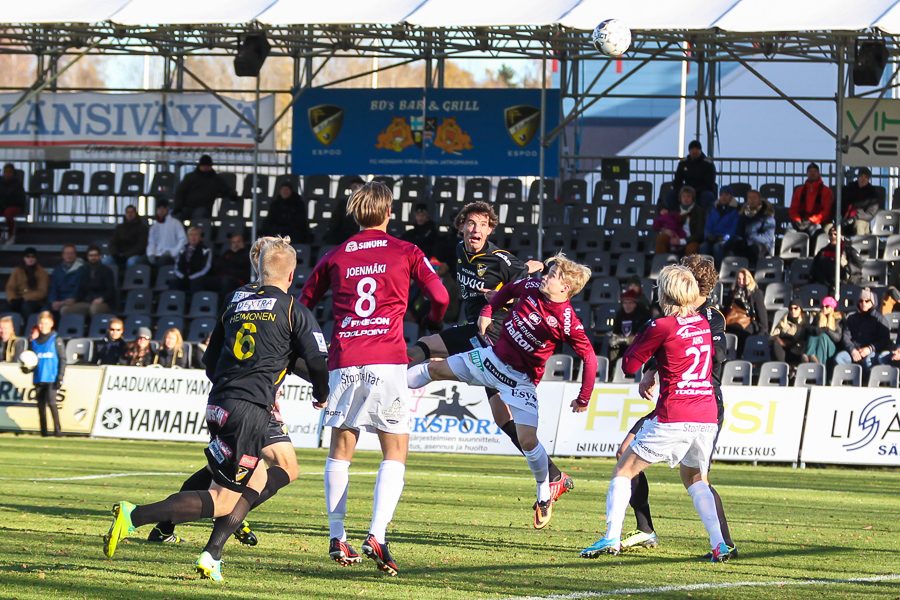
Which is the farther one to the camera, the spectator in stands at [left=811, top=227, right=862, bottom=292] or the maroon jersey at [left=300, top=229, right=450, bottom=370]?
the spectator in stands at [left=811, top=227, right=862, bottom=292]

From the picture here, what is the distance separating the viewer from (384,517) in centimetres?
652

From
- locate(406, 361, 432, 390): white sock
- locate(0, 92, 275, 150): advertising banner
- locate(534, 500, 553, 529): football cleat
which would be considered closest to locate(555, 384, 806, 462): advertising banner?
locate(406, 361, 432, 390): white sock

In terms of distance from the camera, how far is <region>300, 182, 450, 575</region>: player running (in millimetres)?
6617

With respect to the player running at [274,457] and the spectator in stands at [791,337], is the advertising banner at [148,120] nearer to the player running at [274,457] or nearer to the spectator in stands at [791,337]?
the spectator in stands at [791,337]

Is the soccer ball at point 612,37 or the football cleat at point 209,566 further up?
the soccer ball at point 612,37

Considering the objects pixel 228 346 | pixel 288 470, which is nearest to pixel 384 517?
pixel 288 470

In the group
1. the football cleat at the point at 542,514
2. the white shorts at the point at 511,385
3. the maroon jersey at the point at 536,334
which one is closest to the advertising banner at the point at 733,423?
the white shorts at the point at 511,385

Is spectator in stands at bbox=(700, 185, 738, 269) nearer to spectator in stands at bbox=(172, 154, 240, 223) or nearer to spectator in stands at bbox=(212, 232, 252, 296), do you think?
spectator in stands at bbox=(212, 232, 252, 296)

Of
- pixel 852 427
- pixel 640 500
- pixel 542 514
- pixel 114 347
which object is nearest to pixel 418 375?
pixel 542 514

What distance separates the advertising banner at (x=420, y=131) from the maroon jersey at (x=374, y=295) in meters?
16.3

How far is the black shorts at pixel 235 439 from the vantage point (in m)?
6.22

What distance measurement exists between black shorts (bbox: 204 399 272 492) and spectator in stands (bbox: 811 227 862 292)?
50.2ft

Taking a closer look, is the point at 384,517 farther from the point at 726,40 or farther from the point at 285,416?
the point at 726,40

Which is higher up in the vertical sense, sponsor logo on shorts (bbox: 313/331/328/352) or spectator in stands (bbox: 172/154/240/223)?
spectator in stands (bbox: 172/154/240/223)
